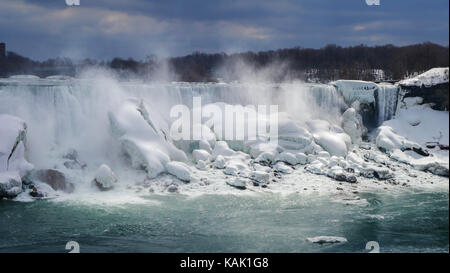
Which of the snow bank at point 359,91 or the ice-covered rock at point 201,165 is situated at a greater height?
the snow bank at point 359,91

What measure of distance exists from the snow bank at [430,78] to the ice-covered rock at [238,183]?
1197 cm

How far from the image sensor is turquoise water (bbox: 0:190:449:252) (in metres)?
7.71

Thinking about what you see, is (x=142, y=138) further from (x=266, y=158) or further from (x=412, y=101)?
(x=412, y=101)

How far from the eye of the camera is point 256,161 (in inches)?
559

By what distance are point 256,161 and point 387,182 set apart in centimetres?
408

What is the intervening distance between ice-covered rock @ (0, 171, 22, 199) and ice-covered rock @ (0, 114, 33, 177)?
1.17 ft

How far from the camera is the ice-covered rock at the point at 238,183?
38.6 feet

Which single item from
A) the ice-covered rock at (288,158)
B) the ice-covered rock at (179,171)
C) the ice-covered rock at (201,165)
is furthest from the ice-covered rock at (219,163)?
the ice-covered rock at (288,158)

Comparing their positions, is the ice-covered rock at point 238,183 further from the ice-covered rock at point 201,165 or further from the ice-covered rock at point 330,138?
the ice-covered rock at point 330,138

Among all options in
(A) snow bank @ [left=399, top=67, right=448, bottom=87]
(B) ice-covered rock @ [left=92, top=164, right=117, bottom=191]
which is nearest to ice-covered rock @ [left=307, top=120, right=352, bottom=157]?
(A) snow bank @ [left=399, top=67, right=448, bottom=87]

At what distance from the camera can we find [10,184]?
10.5 m
